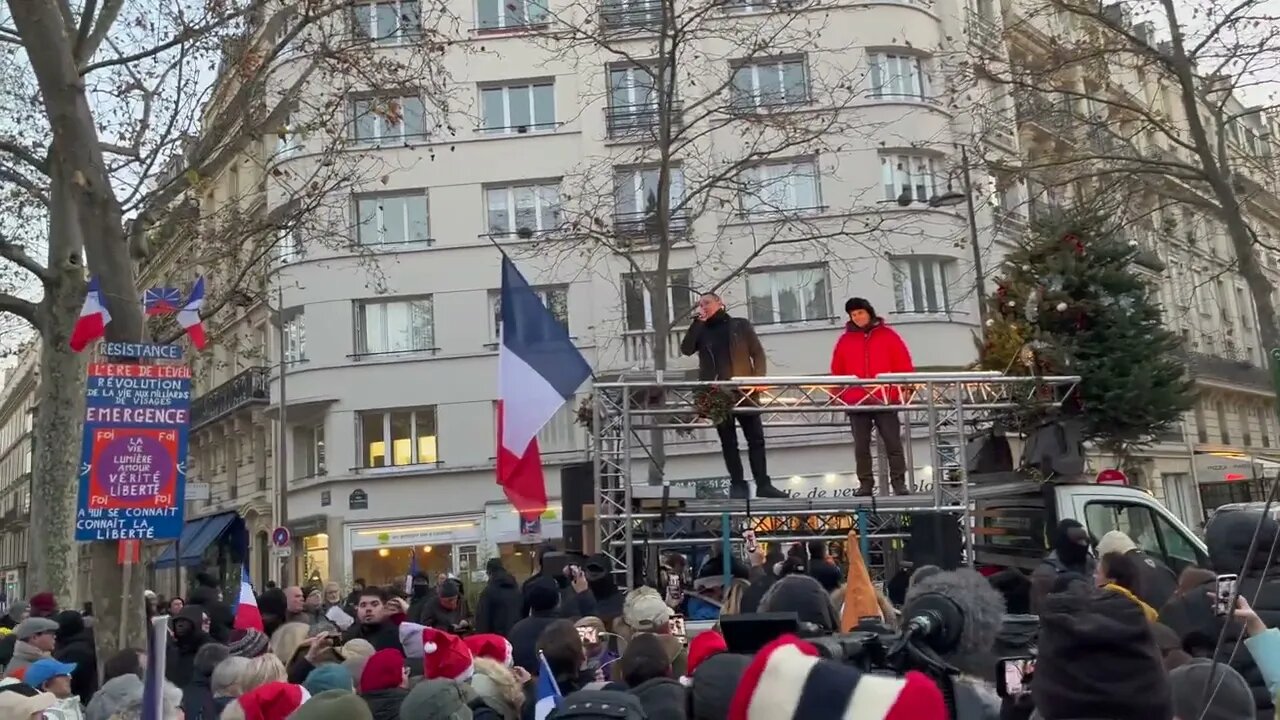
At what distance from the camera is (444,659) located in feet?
15.6

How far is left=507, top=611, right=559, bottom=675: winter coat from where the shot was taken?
21.3 ft

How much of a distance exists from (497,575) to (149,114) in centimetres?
826

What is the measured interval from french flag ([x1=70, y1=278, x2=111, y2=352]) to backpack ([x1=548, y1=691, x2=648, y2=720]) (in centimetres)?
855

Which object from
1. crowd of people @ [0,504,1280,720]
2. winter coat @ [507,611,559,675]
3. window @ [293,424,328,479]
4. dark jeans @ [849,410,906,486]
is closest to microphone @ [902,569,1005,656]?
crowd of people @ [0,504,1280,720]

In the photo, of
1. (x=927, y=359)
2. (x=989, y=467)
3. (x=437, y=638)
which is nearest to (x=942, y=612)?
(x=437, y=638)

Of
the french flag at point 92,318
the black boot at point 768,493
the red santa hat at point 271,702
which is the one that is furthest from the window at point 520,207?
the red santa hat at point 271,702

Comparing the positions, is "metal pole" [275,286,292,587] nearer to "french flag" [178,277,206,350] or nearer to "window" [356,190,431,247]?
"window" [356,190,431,247]

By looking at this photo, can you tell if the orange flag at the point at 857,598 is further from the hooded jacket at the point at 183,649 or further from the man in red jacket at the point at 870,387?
the man in red jacket at the point at 870,387

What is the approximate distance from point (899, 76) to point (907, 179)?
2.62 metres

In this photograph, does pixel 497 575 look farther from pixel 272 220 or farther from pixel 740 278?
pixel 740 278

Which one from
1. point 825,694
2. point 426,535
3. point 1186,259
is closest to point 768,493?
point 825,694

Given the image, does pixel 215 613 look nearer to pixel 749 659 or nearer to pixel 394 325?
pixel 749 659

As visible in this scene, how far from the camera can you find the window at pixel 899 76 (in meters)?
29.3

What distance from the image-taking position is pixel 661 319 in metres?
18.0
